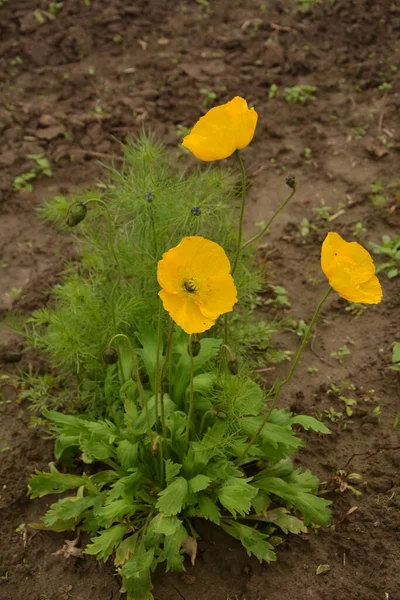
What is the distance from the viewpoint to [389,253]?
3.73 metres

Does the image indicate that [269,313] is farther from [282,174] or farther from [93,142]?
[93,142]

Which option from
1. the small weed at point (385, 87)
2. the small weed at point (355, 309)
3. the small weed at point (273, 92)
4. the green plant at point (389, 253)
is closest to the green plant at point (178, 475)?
the small weed at point (355, 309)

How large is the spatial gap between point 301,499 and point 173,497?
515 mm

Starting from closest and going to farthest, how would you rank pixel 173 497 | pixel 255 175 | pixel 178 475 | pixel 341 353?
pixel 173 497
pixel 178 475
pixel 341 353
pixel 255 175

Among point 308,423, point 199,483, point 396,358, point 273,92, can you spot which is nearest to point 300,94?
point 273,92

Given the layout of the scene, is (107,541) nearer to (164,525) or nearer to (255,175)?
(164,525)

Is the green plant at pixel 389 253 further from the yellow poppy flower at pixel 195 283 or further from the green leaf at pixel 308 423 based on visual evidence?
the yellow poppy flower at pixel 195 283

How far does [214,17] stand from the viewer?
18.3 feet

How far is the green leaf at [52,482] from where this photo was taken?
2.57m

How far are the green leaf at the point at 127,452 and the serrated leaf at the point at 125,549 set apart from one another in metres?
0.29

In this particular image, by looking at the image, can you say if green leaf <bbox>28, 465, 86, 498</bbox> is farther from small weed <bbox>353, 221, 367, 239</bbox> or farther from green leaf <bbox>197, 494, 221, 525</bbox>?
small weed <bbox>353, 221, 367, 239</bbox>

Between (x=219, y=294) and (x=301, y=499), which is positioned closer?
(x=219, y=294)

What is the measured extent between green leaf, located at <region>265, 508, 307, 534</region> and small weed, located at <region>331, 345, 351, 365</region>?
3.20 feet

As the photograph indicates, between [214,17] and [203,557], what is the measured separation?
4.52 meters
